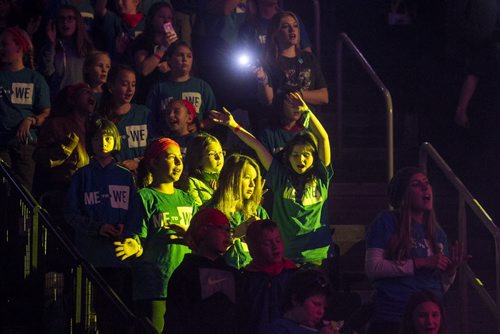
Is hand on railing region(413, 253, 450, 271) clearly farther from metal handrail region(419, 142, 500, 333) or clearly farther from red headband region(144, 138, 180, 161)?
red headband region(144, 138, 180, 161)

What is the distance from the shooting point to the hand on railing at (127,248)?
889cm

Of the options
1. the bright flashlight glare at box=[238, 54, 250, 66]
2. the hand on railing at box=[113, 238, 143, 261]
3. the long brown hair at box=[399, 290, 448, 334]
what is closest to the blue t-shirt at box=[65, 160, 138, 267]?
the hand on railing at box=[113, 238, 143, 261]

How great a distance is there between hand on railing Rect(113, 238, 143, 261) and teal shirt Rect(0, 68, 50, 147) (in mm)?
2316

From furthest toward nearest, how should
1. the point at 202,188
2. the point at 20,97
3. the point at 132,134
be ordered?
the point at 20,97 → the point at 132,134 → the point at 202,188

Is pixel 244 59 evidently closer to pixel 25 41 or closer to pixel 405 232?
pixel 25 41

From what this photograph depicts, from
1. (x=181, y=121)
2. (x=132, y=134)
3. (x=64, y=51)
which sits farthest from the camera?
(x=64, y=51)

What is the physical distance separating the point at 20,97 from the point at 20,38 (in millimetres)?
466

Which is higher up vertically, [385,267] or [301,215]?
[301,215]

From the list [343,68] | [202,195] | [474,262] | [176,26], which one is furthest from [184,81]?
[343,68]

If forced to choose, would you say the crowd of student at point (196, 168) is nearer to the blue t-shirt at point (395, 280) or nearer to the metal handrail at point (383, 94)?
the blue t-shirt at point (395, 280)

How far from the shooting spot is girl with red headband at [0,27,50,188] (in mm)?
10914

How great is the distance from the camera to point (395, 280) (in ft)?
29.6

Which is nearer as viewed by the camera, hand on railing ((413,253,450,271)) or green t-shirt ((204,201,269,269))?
hand on railing ((413,253,450,271))

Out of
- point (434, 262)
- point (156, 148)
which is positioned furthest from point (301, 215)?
point (434, 262)
